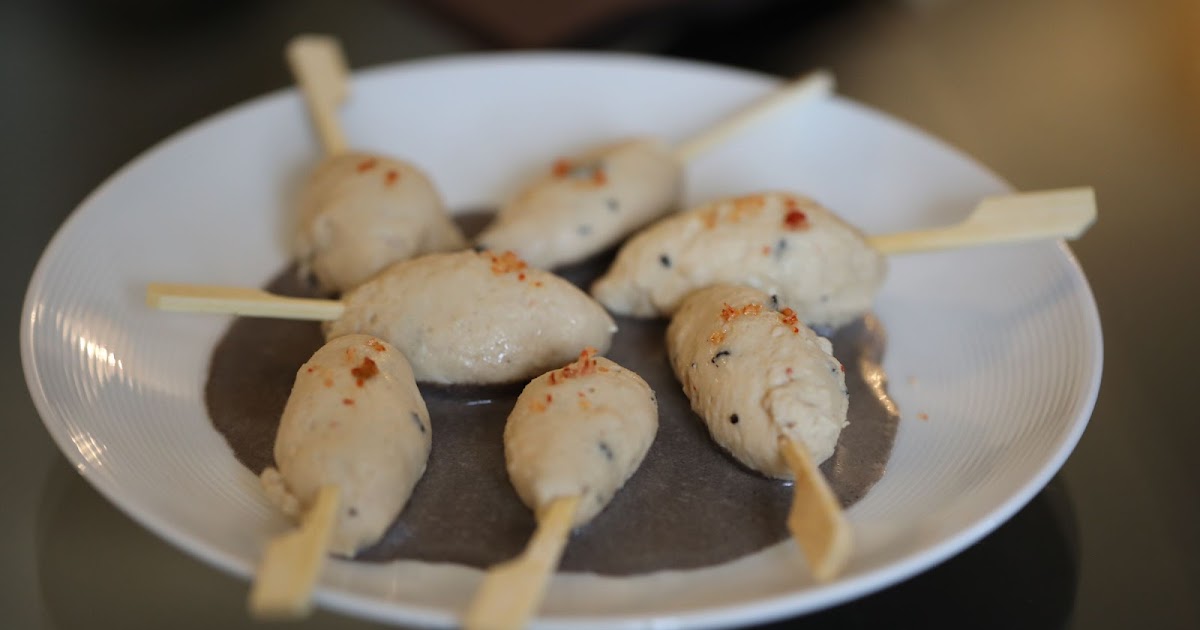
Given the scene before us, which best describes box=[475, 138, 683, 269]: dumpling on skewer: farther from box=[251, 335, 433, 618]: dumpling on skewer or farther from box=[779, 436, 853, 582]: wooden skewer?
box=[779, 436, 853, 582]: wooden skewer

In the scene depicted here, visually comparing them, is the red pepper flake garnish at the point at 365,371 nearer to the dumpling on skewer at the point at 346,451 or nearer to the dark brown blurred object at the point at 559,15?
the dumpling on skewer at the point at 346,451

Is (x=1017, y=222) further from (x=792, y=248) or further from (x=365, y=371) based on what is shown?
(x=365, y=371)

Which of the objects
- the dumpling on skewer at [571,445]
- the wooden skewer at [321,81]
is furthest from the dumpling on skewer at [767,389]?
the wooden skewer at [321,81]

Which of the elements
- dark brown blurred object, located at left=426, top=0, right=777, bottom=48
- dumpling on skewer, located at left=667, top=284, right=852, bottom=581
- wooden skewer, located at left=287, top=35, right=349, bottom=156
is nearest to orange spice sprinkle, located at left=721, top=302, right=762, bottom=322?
dumpling on skewer, located at left=667, top=284, right=852, bottom=581

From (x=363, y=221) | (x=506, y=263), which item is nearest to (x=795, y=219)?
(x=506, y=263)

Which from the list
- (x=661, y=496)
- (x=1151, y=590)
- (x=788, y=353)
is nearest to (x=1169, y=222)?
(x=1151, y=590)
